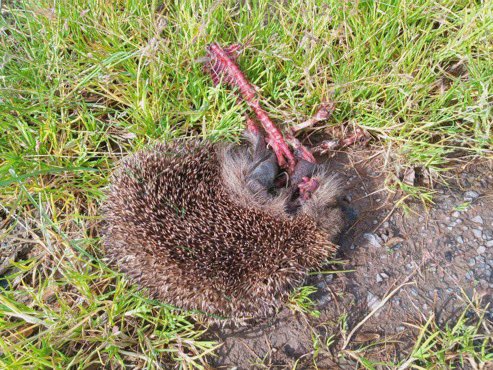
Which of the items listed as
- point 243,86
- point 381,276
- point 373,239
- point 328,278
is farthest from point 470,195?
point 243,86

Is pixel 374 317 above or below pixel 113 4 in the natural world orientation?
below

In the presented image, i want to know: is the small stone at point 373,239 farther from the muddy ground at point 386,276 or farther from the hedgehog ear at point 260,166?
the hedgehog ear at point 260,166

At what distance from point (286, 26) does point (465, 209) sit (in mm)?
1787

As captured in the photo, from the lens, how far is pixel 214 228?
7.84 ft

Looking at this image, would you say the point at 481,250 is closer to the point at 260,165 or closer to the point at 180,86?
the point at 260,165

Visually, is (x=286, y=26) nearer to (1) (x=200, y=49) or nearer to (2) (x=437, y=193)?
(1) (x=200, y=49)

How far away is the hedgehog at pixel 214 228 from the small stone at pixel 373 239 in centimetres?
27

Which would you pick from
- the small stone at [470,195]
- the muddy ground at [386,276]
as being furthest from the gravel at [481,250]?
the small stone at [470,195]

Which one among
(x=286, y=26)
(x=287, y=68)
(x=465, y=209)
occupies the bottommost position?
(x=465, y=209)

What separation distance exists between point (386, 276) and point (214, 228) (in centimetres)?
116

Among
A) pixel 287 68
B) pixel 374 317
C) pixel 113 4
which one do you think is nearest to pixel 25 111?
pixel 113 4

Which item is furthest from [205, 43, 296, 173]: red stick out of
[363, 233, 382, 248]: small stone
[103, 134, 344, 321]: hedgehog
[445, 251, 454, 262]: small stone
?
[445, 251, 454, 262]: small stone

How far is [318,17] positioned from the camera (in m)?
2.99

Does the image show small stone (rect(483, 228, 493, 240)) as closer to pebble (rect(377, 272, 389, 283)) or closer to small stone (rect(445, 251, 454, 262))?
small stone (rect(445, 251, 454, 262))
